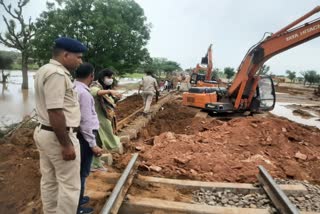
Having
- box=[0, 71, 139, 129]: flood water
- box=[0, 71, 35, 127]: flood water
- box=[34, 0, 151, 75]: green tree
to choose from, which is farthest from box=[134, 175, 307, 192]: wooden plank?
box=[34, 0, 151, 75]: green tree

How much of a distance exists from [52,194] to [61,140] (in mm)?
717

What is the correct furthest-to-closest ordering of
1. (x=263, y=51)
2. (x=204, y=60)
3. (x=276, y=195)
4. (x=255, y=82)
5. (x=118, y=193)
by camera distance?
1. (x=204, y=60)
2. (x=255, y=82)
3. (x=263, y=51)
4. (x=276, y=195)
5. (x=118, y=193)

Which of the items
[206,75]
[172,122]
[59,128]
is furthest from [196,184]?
[206,75]

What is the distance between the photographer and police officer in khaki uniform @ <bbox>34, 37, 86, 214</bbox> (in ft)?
9.71

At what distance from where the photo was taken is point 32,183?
525 centimetres

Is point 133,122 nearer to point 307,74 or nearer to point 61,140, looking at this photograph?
A: point 61,140

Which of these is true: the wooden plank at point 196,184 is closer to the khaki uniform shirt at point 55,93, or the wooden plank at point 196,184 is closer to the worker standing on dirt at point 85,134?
the worker standing on dirt at point 85,134

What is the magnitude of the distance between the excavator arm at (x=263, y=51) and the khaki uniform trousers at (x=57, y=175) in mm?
9873

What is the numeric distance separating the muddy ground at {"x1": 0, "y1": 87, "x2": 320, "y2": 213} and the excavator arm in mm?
3209

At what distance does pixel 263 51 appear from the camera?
1198 centimetres

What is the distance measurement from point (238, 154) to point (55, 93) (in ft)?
15.7

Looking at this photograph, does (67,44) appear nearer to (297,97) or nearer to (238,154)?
(238,154)

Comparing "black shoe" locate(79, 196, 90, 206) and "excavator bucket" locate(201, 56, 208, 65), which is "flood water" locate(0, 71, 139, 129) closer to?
"black shoe" locate(79, 196, 90, 206)

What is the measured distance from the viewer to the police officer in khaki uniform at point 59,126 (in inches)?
116
